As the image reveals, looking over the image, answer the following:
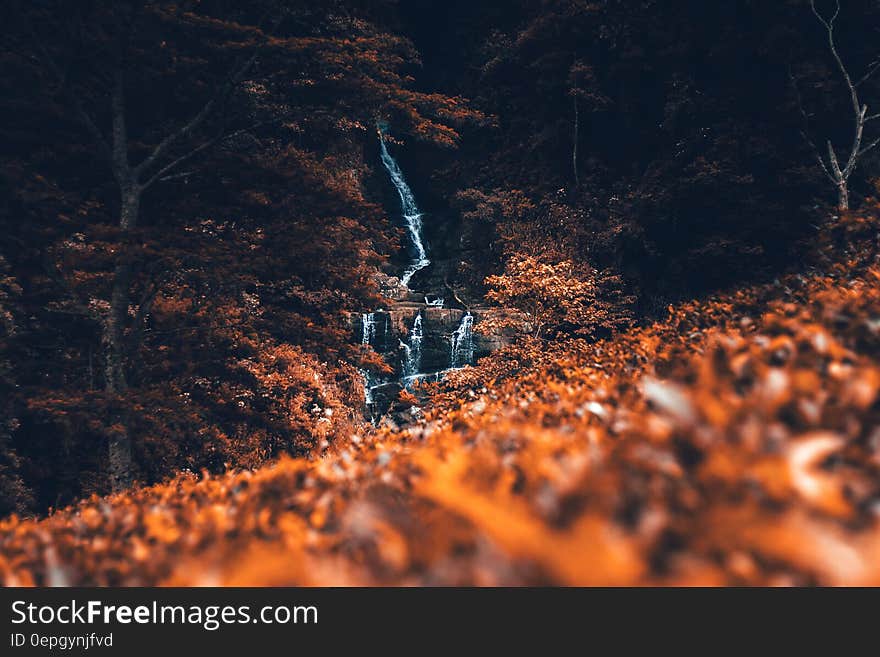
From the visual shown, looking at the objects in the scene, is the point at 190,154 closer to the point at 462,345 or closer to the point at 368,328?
the point at 368,328

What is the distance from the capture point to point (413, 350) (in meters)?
17.1

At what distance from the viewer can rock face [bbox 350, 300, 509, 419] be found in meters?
16.6

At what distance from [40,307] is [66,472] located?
2.63 m

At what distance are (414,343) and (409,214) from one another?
8585mm

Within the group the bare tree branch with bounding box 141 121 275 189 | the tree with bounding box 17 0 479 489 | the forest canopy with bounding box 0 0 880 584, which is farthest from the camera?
the bare tree branch with bounding box 141 121 275 189

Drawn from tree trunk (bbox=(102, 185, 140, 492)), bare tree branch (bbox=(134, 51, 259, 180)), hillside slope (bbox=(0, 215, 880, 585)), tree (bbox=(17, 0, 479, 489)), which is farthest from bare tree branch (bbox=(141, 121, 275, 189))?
hillside slope (bbox=(0, 215, 880, 585))

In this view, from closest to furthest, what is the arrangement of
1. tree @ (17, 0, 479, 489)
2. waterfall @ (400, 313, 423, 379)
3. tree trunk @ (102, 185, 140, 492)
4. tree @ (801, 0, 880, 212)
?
1. tree @ (17, 0, 479, 489)
2. tree trunk @ (102, 185, 140, 492)
3. tree @ (801, 0, 880, 212)
4. waterfall @ (400, 313, 423, 379)

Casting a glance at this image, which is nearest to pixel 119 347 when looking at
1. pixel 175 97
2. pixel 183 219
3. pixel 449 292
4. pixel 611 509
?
pixel 183 219

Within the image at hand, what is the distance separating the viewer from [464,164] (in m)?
22.7

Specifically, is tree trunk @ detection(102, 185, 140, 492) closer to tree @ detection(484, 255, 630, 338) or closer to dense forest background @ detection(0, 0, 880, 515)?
dense forest background @ detection(0, 0, 880, 515)

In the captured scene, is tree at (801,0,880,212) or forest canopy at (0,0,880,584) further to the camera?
tree at (801,0,880,212)

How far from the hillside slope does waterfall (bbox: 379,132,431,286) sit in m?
18.7
